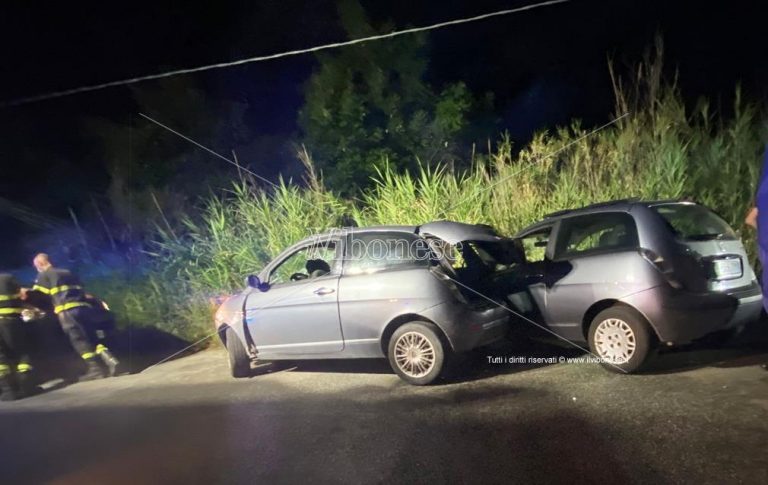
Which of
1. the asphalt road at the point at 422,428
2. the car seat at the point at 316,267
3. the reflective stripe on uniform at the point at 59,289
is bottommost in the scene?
the asphalt road at the point at 422,428

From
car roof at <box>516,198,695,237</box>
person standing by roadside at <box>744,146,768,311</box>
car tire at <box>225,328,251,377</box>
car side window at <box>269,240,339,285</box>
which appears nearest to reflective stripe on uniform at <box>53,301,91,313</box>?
car tire at <box>225,328,251,377</box>

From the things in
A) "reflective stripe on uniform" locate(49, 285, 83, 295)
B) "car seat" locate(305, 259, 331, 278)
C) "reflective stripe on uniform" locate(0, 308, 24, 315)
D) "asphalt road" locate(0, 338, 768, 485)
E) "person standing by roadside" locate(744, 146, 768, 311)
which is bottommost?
"asphalt road" locate(0, 338, 768, 485)

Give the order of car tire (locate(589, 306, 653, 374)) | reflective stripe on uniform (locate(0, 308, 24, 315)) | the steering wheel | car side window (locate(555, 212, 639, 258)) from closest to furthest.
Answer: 1. car tire (locate(589, 306, 653, 374))
2. car side window (locate(555, 212, 639, 258))
3. the steering wheel
4. reflective stripe on uniform (locate(0, 308, 24, 315))

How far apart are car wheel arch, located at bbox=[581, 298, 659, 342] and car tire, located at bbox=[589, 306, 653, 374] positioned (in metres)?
0.03

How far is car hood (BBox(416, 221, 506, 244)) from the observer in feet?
20.6

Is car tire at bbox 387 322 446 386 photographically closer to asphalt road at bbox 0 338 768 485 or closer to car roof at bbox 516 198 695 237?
asphalt road at bbox 0 338 768 485

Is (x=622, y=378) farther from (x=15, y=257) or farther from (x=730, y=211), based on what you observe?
(x=15, y=257)

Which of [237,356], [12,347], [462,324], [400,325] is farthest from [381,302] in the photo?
[12,347]

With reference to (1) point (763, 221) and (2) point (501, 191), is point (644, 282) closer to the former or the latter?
(1) point (763, 221)

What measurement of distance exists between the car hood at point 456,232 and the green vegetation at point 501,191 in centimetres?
240

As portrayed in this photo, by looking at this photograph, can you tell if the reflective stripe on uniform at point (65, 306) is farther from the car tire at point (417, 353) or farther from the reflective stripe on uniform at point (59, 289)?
the car tire at point (417, 353)

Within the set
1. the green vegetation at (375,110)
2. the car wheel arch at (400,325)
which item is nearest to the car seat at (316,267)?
the car wheel arch at (400,325)

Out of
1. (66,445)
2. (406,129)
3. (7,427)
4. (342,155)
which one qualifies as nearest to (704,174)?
Answer: (406,129)

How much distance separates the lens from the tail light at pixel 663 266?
5375mm
